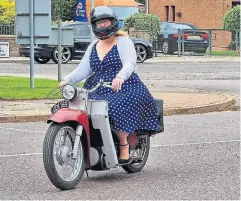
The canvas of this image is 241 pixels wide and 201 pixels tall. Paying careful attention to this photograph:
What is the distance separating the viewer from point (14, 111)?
15203mm

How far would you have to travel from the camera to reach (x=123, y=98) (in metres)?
8.65

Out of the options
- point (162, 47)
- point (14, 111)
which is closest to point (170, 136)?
point (14, 111)

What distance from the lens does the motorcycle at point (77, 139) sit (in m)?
8.11

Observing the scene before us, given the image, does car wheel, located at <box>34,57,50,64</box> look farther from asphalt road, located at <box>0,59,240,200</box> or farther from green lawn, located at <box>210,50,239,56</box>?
asphalt road, located at <box>0,59,240,200</box>

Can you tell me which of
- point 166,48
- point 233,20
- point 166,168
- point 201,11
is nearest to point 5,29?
point 166,48

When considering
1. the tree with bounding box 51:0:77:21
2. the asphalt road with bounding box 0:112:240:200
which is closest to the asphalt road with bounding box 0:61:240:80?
the asphalt road with bounding box 0:112:240:200

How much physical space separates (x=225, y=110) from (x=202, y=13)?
125ft

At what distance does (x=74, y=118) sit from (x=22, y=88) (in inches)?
454

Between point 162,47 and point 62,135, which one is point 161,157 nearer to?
point 62,135

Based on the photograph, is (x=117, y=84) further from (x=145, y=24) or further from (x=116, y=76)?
(x=145, y=24)

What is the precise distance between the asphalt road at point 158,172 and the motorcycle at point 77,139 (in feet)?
0.57

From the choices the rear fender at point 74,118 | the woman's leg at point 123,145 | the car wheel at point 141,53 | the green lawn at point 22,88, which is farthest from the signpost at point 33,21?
the car wheel at point 141,53

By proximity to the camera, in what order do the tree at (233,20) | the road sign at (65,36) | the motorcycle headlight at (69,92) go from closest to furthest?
the motorcycle headlight at (69,92) < the road sign at (65,36) < the tree at (233,20)

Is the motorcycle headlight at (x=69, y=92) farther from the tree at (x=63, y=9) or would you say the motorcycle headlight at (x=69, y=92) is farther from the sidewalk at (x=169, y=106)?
the tree at (x=63, y=9)
